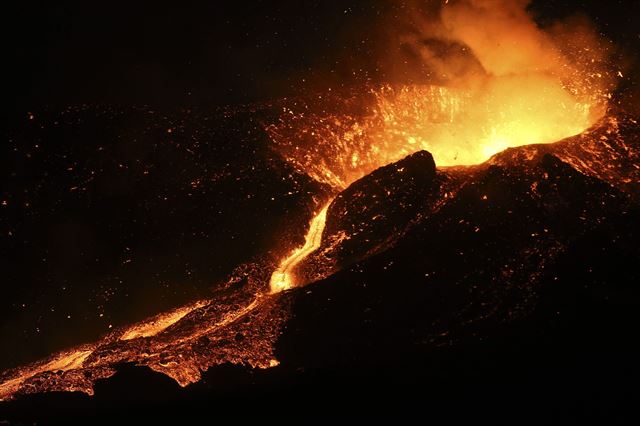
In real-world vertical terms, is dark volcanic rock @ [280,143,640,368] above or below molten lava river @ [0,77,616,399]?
below

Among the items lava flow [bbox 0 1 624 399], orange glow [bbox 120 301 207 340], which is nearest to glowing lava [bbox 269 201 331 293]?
lava flow [bbox 0 1 624 399]

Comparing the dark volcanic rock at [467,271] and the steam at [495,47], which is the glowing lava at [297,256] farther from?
the steam at [495,47]

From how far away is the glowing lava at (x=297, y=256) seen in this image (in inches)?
304

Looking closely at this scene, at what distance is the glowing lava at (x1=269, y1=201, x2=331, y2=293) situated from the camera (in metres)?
7.73

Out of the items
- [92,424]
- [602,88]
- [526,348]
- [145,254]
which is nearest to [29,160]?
[145,254]

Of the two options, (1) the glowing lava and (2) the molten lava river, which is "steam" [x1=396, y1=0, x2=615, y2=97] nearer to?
(2) the molten lava river

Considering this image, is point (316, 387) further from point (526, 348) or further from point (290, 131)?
point (290, 131)

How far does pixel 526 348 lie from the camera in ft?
18.2

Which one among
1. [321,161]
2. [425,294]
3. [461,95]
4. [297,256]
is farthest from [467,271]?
[461,95]

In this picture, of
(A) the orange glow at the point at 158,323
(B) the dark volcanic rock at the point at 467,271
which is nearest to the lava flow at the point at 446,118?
(A) the orange glow at the point at 158,323

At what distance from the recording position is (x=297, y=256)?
27.8 feet

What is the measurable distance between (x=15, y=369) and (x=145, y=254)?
8.60ft

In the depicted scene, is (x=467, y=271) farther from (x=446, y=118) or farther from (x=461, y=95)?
(x=461, y=95)

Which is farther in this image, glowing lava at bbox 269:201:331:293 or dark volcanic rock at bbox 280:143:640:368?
glowing lava at bbox 269:201:331:293
